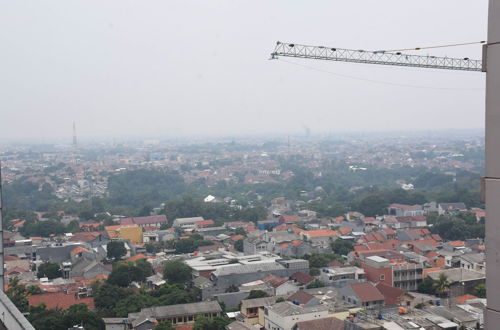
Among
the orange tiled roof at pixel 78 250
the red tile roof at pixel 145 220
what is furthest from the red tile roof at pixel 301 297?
the red tile roof at pixel 145 220

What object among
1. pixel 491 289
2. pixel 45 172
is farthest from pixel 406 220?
pixel 45 172

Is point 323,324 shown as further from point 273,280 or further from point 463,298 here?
point 273,280

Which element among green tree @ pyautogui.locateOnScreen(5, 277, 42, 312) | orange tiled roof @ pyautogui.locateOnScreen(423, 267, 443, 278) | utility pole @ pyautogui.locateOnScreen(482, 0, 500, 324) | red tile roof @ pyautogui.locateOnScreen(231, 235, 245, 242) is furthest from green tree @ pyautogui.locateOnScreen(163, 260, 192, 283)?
utility pole @ pyautogui.locateOnScreen(482, 0, 500, 324)

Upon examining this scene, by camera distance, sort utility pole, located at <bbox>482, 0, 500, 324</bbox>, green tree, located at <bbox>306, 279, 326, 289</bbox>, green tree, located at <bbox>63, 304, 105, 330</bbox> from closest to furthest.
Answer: utility pole, located at <bbox>482, 0, 500, 324</bbox>
green tree, located at <bbox>63, 304, 105, 330</bbox>
green tree, located at <bbox>306, 279, 326, 289</bbox>

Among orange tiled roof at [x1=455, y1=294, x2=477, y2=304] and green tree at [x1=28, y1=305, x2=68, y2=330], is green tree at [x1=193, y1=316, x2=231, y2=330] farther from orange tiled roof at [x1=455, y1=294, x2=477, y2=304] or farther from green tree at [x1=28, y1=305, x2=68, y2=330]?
orange tiled roof at [x1=455, y1=294, x2=477, y2=304]

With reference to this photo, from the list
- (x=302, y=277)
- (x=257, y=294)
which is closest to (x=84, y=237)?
(x=302, y=277)

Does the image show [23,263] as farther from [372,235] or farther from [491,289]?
[491,289]

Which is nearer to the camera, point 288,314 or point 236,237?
point 288,314
